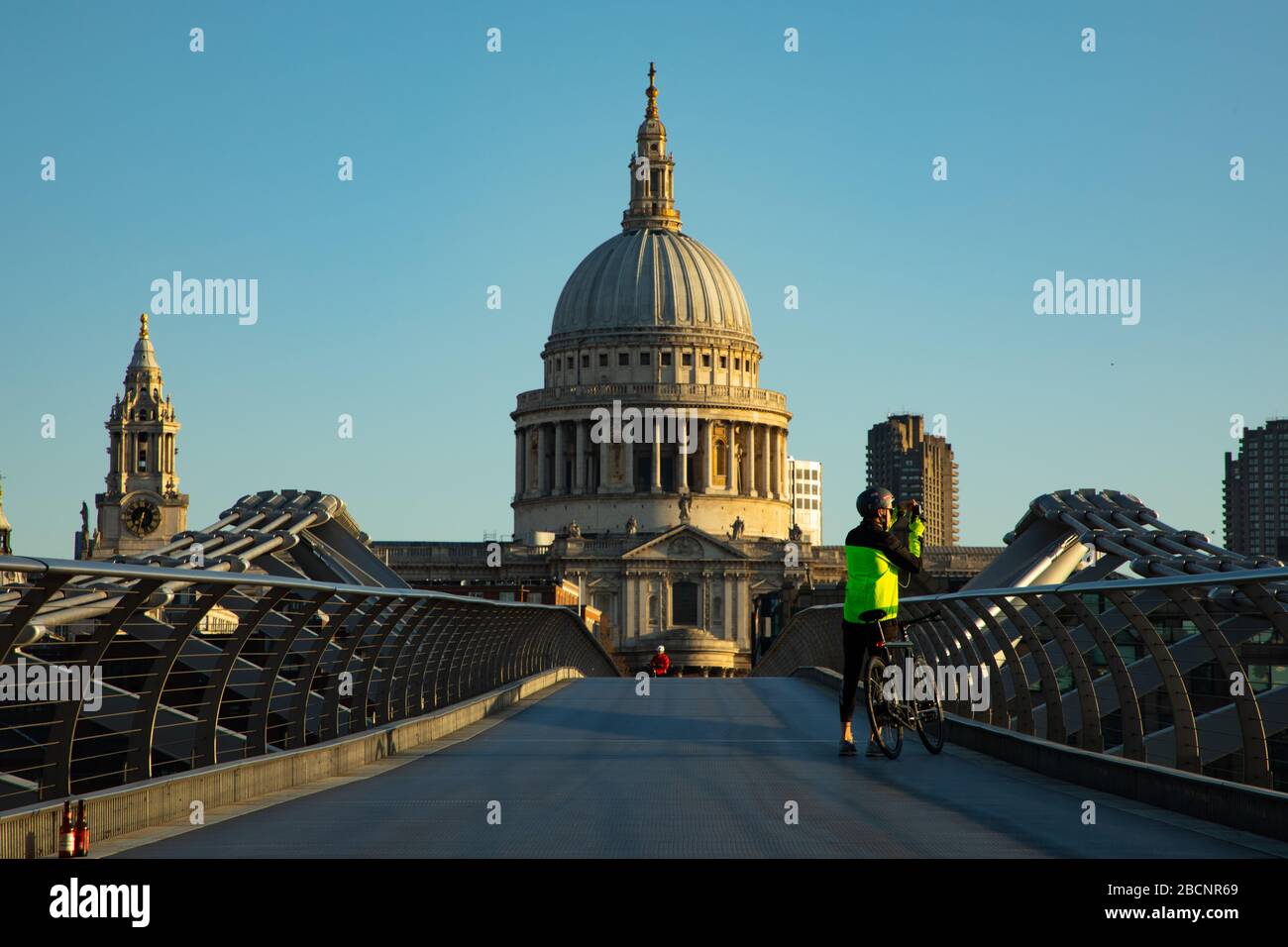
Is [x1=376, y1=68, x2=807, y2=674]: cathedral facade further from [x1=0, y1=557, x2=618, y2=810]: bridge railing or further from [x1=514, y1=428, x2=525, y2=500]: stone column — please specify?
[x1=0, y1=557, x2=618, y2=810]: bridge railing

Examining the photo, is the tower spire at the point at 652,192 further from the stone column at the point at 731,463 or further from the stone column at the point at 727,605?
the stone column at the point at 727,605

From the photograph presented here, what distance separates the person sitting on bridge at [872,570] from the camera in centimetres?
1833

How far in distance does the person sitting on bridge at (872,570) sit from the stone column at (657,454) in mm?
157695

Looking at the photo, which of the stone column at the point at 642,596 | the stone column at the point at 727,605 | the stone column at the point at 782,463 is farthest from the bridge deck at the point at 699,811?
the stone column at the point at 782,463

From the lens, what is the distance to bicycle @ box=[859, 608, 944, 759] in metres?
18.8

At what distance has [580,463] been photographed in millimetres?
178625

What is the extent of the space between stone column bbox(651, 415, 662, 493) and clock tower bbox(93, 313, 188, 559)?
40.3 meters

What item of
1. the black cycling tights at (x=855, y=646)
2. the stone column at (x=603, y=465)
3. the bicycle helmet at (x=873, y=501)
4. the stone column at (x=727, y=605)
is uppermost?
the stone column at (x=603, y=465)

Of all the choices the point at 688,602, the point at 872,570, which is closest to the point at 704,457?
the point at 688,602

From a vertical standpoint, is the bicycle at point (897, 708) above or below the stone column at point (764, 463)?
below

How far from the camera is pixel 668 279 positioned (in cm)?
18300

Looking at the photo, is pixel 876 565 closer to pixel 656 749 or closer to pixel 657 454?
pixel 656 749

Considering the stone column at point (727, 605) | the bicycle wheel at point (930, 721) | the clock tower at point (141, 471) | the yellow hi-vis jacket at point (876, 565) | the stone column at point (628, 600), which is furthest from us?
the clock tower at point (141, 471)

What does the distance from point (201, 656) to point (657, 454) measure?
16007 cm
